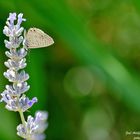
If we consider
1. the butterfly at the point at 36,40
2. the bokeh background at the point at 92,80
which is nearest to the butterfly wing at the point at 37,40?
the butterfly at the point at 36,40

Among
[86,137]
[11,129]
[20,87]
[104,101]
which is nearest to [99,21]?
[104,101]

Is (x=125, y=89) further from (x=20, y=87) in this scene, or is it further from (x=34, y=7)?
(x=20, y=87)

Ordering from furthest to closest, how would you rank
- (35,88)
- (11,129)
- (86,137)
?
(86,137), (35,88), (11,129)

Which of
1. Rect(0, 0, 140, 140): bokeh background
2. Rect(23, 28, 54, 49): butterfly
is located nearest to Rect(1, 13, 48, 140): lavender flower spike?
Rect(23, 28, 54, 49): butterfly

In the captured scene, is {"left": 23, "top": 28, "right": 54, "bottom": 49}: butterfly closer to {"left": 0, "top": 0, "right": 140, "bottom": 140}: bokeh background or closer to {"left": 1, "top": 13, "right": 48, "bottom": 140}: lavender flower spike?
{"left": 1, "top": 13, "right": 48, "bottom": 140}: lavender flower spike

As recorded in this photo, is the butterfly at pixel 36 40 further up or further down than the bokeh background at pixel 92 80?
further up

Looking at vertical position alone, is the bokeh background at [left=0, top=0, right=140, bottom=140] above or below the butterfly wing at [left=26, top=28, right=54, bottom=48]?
below

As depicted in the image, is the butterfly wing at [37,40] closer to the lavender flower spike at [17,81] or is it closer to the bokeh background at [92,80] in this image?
the lavender flower spike at [17,81]

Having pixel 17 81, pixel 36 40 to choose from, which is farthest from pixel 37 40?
pixel 17 81
